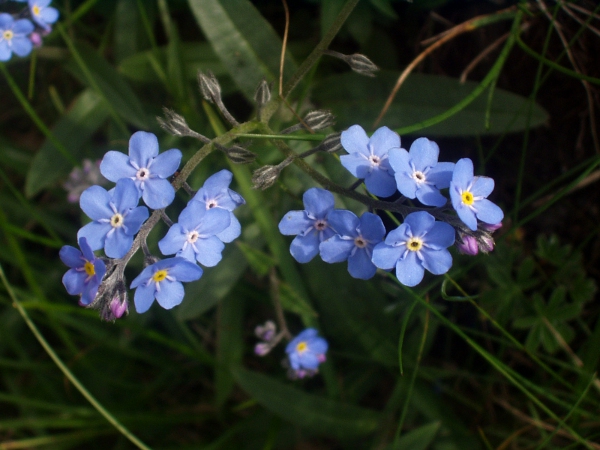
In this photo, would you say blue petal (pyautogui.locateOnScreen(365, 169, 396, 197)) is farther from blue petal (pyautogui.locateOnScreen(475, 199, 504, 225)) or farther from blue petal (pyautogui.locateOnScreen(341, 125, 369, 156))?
blue petal (pyautogui.locateOnScreen(475, 199, 504, 225))

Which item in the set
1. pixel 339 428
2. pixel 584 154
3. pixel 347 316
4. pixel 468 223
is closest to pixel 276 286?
pixel 347 316

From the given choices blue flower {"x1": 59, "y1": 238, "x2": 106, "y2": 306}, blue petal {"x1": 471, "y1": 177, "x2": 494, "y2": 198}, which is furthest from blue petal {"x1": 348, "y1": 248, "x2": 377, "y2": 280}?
blue flower {"x1": 59, "y1": 238, "x2": 106, "y2": 306}

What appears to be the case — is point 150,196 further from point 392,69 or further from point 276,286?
point 392,69

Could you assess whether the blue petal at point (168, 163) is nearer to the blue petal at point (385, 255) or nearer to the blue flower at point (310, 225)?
the blue flower at point (310, 225)

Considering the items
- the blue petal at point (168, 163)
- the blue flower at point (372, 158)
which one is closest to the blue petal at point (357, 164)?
the blue flower at point (372, 158)

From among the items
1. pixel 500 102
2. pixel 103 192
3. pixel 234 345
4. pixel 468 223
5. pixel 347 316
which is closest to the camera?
pixel 468 223

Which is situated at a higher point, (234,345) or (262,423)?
(234,345)

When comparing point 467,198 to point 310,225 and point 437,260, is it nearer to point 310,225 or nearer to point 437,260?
point 437,260
